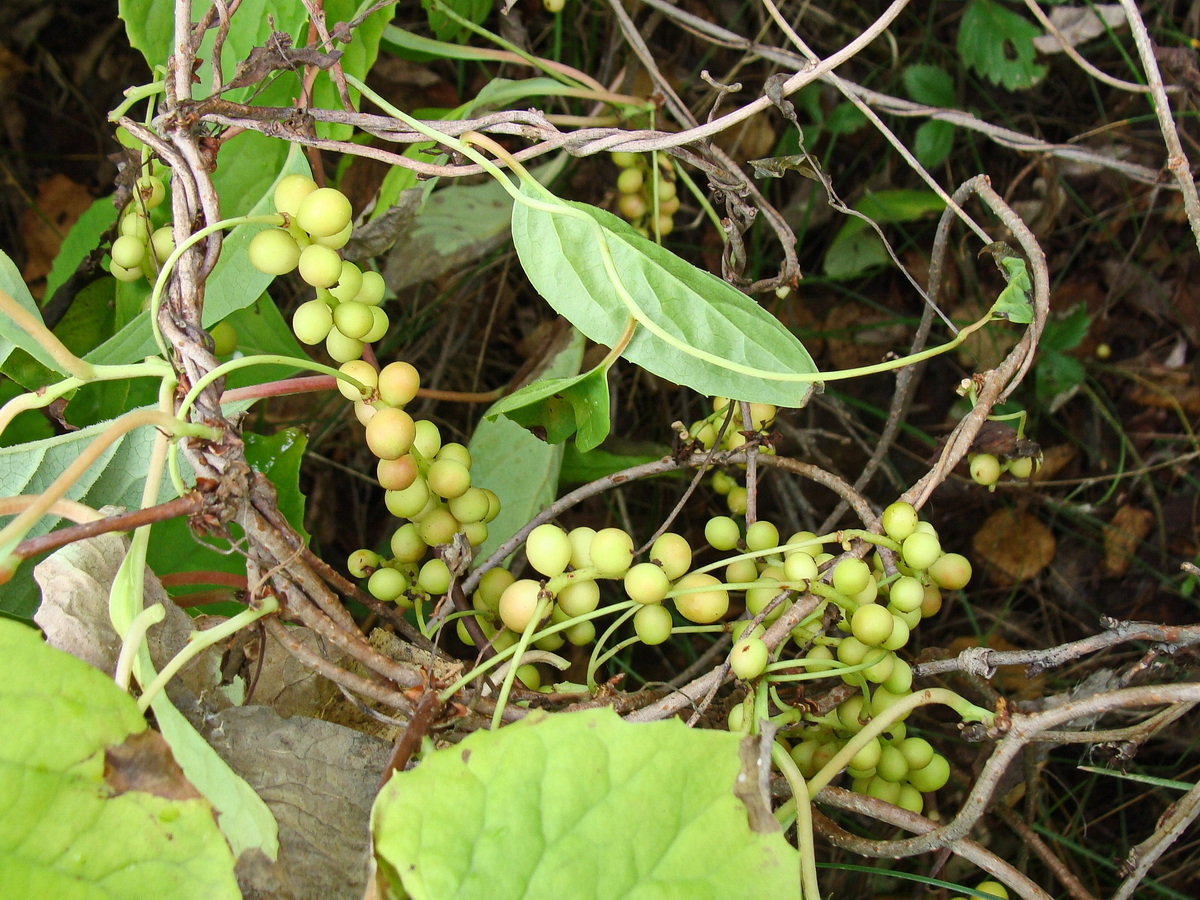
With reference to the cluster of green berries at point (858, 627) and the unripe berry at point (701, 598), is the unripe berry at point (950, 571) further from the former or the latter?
the unripe berry at point (701, 598)

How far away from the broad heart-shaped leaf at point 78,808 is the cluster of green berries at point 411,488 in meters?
0.23

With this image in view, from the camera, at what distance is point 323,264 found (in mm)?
635

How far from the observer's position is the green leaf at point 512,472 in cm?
94

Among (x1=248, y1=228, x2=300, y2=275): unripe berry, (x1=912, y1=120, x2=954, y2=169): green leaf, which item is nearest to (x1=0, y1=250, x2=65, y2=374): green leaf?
(x1=248, y1=228, x2=300, y2=275): unripe berry

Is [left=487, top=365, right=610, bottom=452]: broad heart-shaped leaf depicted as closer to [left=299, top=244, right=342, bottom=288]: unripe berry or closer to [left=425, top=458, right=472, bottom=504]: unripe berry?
[left=425, top=458, right=472, bottom=504]: unripe berry

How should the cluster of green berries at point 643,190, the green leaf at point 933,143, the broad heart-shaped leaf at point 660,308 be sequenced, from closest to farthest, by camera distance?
the broad heart-shaped leaf at point 660,308 < the cluster of green berries at point 643,190 < the green leaf at point 933,143

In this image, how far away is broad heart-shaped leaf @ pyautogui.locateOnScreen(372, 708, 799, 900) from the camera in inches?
19.7

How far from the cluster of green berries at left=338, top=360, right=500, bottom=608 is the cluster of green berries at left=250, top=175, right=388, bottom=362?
0.03 metres

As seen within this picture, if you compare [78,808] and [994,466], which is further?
[994,466]

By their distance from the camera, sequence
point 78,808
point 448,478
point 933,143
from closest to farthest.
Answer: point 78,808, point 448,478, point 933,143

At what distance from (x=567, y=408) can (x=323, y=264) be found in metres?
0.23

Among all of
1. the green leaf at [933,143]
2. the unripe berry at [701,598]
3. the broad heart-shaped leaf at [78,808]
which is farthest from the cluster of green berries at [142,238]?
the green leaf at [933,143]

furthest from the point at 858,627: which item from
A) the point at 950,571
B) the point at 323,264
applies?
the point at 323,264

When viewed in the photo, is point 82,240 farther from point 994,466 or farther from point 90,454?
point 994,466
